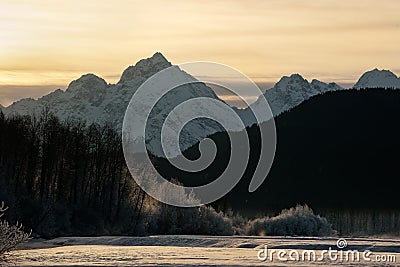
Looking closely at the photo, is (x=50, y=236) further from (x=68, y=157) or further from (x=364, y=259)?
Answer: (x=364, y=259)

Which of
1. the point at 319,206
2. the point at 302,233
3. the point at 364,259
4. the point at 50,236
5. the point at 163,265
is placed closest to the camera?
the point at 163,265

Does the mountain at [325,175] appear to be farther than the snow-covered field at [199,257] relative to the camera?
Yes

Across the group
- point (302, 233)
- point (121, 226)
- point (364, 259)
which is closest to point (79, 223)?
point (121, 226)

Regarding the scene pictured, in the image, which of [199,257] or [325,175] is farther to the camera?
[325,175]

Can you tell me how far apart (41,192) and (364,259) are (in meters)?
50.5

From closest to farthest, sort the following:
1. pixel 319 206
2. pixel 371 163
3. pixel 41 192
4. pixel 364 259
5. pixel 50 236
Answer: pixel 364 259 < pixel 50 236 < pixel 41 192 < pixel 319 206 < pixel 371 163

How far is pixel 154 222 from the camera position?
9044cm

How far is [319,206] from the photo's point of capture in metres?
Result: 159

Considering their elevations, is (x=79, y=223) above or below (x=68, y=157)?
below

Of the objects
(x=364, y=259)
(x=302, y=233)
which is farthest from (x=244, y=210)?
(x=364, y=259)

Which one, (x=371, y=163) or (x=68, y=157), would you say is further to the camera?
(x=371, y=163)

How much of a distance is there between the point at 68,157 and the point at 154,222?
1182 centimetres

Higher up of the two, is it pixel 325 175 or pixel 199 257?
pixel 325 175

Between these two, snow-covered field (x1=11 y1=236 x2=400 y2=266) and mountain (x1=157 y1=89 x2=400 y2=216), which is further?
mountain (x1=157 y1=89 x2=400 y2=216)
